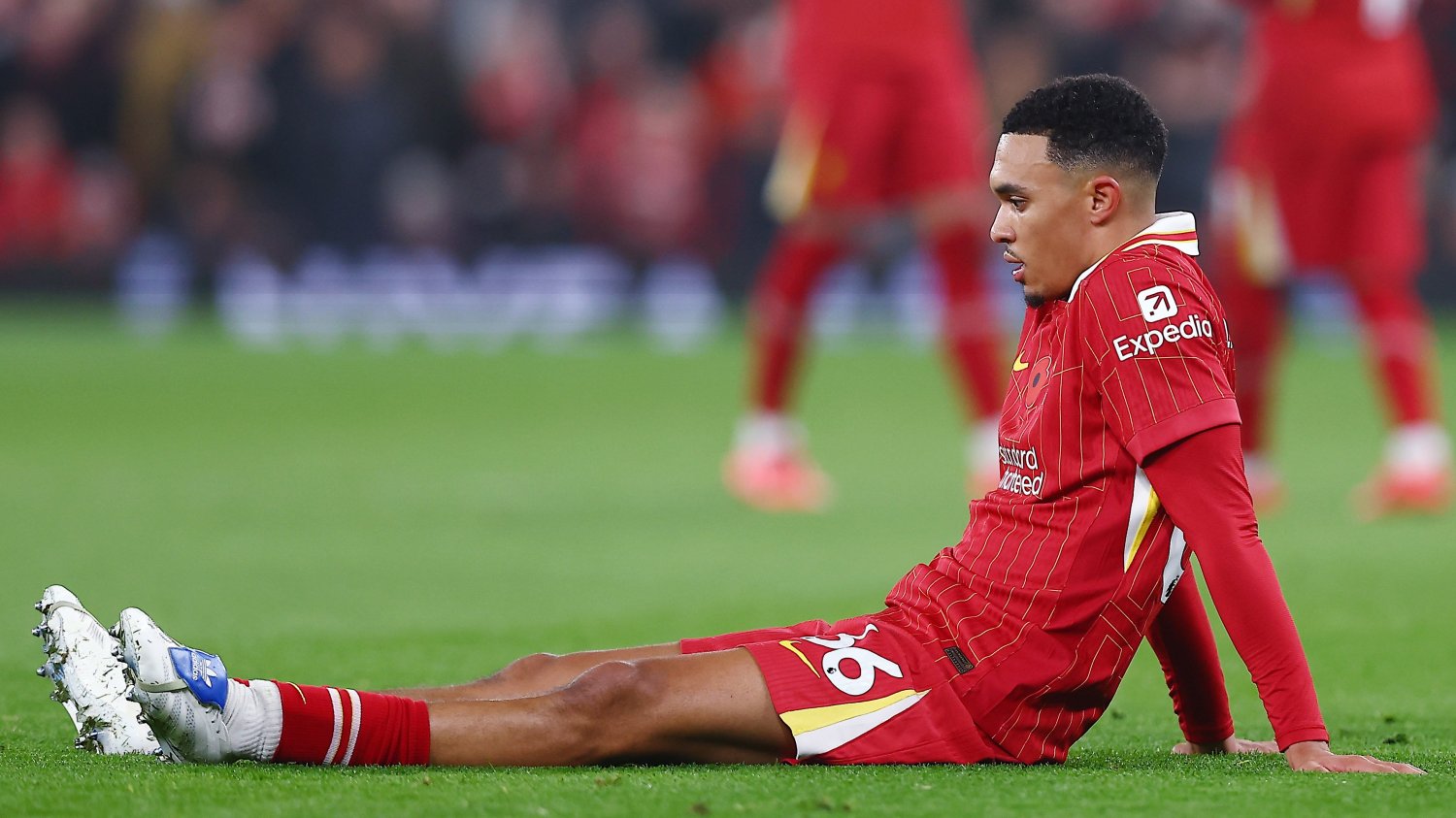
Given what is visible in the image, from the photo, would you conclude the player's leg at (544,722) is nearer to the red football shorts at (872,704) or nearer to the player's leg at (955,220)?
the red football shorts at (872,704)

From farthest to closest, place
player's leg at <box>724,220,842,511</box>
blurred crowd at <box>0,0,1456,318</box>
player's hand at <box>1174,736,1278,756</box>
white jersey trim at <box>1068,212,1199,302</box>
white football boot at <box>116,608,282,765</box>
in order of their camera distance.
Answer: blurred crowd at <box>0,0,1456,318</box>
player's leg at <box>724,220,842,511</box>
player's hand at <box>1174,736,1278,756</box>
white jersey trim at <box>1068,212,1199,302</box>
white football boot at <box>116,608,282,765</box>

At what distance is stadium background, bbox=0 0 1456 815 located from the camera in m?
4.07

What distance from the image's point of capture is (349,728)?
328cm

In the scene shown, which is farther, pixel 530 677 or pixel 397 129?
pixel 397 129

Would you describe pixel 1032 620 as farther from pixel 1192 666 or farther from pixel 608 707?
pixel 608 707

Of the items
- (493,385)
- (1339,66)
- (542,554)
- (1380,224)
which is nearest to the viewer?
(542,554)

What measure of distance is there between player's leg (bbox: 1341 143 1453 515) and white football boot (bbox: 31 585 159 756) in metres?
5.37

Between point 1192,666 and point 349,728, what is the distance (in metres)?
1.47

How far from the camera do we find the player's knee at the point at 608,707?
129 inches

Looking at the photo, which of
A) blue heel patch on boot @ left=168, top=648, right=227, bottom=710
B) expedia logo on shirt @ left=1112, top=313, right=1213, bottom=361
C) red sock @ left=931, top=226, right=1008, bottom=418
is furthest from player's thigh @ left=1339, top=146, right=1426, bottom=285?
blue heel patch on boot @ left=168, top=648, right=227, bottom=710

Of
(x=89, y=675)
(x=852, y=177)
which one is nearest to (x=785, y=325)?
(x=852, y=177)

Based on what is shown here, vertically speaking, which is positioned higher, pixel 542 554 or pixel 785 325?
pixel 785 325

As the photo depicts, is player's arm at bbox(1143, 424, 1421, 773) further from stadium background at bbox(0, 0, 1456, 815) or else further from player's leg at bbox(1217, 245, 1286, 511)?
player's leg at bbox(1217, 245, 1286, 511)

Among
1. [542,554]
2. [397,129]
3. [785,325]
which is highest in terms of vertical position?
[397,129]
